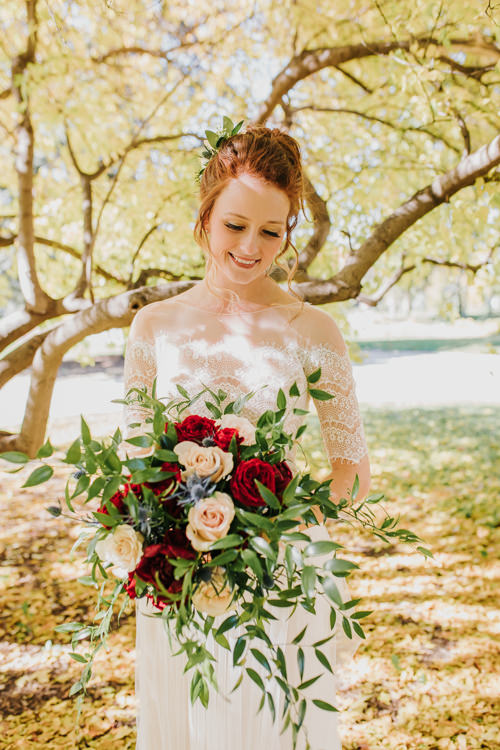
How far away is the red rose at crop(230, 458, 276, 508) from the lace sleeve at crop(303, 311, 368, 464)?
780 mm

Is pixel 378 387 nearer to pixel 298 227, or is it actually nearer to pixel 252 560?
pixel 298 227

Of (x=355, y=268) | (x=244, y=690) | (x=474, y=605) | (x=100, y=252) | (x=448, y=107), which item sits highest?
(x=448, y=107)

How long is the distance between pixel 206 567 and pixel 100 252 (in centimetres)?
619

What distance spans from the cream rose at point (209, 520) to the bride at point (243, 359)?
0.71m

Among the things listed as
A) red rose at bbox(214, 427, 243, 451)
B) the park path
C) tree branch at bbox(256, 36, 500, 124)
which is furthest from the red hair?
the park path

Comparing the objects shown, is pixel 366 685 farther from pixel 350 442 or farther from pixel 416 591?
pixel 350 442

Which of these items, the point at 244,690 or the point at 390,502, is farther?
the point at 390,502

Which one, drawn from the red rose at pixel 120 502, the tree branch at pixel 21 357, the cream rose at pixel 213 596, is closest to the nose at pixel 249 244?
the red rose at pixel 120 502

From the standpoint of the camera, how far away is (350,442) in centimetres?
198

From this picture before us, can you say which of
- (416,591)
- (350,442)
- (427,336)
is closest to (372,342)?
(427,336)

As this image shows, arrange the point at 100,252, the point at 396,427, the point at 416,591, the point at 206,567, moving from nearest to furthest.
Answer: the point at 206,567 → the point at 416,591 → the point at 100,252 → the point at 396,427

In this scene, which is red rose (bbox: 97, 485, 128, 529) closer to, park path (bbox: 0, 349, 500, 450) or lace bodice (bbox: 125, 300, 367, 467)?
lace bodice (bbox: 125, 300, 367, 467)

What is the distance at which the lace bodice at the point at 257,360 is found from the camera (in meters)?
1.98

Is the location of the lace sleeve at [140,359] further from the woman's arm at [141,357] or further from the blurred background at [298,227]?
the blurred background at [298,227]
